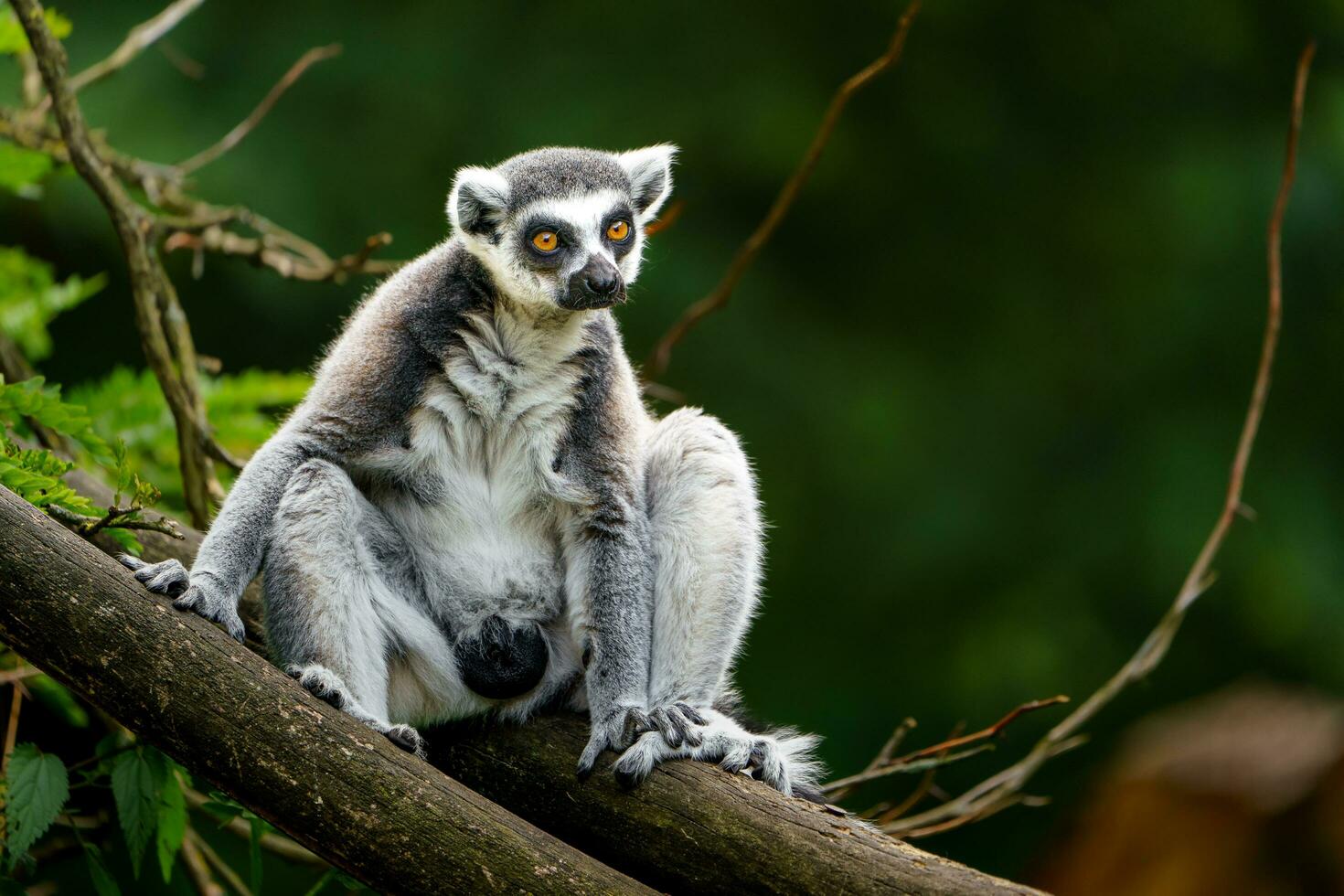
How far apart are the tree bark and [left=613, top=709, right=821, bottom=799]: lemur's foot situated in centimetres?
5

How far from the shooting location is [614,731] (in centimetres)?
439

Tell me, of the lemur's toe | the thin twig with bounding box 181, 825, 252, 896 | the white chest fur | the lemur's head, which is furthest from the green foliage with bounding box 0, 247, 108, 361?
the lemur's toe

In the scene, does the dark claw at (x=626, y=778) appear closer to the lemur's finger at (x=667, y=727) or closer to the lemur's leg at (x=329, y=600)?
the lemur's finger at (x=667, y=727)

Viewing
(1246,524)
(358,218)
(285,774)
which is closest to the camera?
(285,774)

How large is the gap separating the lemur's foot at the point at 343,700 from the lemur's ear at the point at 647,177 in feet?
8.11

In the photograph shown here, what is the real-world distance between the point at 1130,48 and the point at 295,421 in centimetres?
1032

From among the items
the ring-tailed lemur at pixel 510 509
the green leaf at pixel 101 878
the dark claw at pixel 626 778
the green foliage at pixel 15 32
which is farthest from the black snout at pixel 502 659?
the green foliage at pixel 15 32

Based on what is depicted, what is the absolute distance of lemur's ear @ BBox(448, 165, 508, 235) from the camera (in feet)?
17.0

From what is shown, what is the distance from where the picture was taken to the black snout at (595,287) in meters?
4.93

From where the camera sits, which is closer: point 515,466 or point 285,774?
point 285,774

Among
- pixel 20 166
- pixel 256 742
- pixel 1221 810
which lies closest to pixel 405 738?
pixel 256 742

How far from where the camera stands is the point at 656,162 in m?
5.81

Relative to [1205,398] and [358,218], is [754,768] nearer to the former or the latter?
[358,218]

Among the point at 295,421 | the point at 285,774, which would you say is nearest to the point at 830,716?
the point at 295,421
